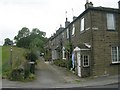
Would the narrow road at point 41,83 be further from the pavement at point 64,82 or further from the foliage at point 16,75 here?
the foliage at point 16,75

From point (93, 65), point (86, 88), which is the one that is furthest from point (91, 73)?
point (86, 88)

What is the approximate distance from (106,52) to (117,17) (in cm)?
379

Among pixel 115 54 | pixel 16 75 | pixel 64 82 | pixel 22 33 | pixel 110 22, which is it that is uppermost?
pixel 22 33

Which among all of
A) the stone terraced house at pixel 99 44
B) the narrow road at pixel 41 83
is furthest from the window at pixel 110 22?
the narrow road at pixel 41 83

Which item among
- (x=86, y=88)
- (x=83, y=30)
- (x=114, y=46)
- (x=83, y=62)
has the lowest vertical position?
(x=86, y=88)

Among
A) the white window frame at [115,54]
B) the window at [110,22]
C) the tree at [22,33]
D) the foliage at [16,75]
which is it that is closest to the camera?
the foliage at [16,75]

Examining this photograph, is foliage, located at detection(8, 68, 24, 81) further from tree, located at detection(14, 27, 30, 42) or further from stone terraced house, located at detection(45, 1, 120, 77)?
tree, located at detection(14, 27, 30, 42)

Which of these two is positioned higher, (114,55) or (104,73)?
(114,55)

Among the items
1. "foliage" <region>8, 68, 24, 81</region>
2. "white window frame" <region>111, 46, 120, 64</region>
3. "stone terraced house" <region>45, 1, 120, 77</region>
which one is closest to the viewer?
"foliage" <region>8, 68, 24, 81</region>

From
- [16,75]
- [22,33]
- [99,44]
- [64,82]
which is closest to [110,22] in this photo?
[99,44]

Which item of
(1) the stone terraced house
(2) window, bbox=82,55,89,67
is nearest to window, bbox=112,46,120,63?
(1) the stone terraced house

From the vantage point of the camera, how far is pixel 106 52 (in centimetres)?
2270

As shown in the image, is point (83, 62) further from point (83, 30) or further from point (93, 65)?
point (83, 30)

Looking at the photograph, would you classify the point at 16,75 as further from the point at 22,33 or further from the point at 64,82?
the point at 22,33
